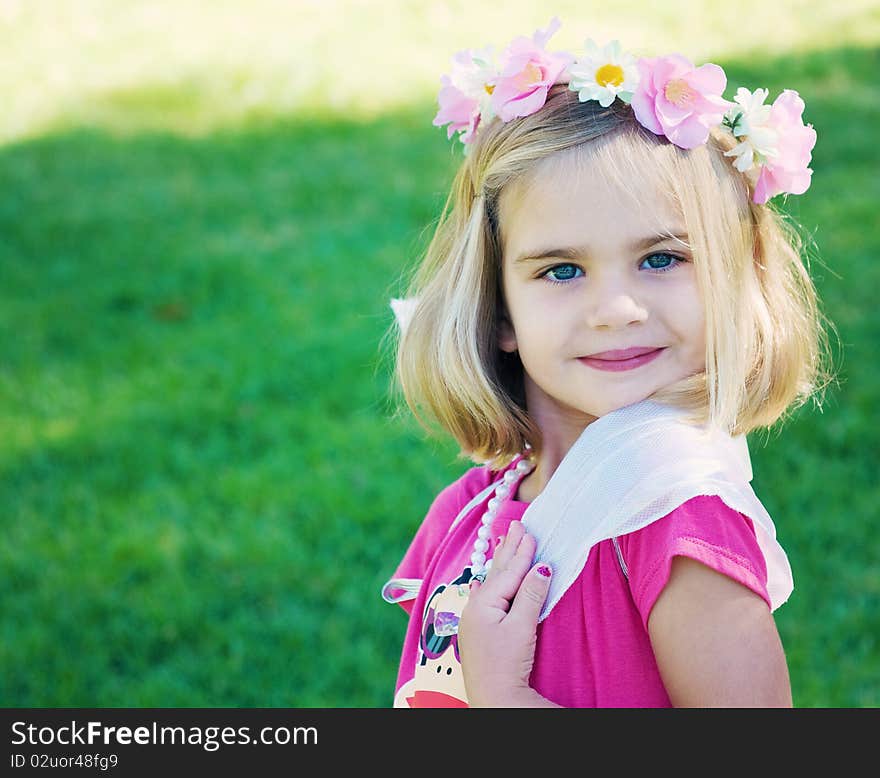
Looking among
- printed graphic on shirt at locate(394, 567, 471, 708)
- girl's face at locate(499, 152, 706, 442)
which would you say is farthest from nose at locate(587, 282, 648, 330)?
printed graphic on shirt at locate(394, 567, 471, 708)

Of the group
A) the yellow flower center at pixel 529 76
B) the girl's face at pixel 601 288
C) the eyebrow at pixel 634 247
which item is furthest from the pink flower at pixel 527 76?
the eyebrow at pixel 634 247

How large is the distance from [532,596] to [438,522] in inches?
18.8

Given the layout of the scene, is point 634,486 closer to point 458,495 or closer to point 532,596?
point 532,596

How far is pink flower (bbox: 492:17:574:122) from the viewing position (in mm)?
1761

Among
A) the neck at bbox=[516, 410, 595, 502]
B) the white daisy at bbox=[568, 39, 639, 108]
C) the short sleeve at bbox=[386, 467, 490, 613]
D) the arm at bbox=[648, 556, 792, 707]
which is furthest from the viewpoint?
the short sleeve at bbox=[386, 467, 490, 613]

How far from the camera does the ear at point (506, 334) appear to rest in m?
1.96

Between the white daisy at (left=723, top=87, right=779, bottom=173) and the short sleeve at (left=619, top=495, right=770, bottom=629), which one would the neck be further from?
the white daisy at (left=723, top=87, right=779, bottom=173)

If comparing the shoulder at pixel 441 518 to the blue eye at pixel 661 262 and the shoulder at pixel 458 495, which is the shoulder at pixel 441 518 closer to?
the shoulder at pixel 458 495

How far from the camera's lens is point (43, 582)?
352 centimetres

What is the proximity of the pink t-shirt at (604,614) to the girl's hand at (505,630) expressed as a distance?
0.05 metres

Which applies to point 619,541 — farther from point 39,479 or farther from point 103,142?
point 103,142

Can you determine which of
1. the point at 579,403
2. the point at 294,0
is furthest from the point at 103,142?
the point at 579,403

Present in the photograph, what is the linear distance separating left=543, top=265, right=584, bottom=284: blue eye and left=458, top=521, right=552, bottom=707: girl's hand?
1.27ft

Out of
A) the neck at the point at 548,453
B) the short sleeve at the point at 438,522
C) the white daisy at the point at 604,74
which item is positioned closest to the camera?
the white daisy at the point at 604,74
